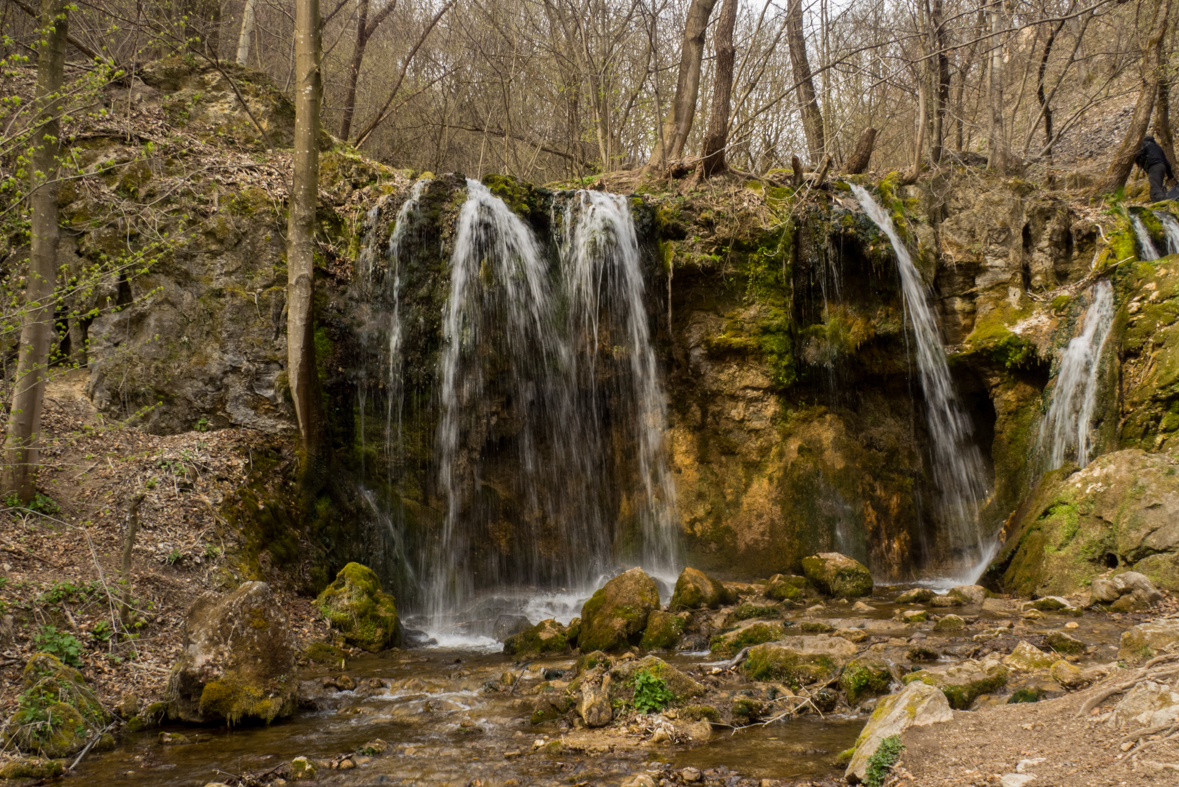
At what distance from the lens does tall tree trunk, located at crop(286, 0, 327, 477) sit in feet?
28.0

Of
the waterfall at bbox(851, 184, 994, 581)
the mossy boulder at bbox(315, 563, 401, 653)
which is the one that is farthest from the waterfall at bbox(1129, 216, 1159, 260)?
the mossy boulder at bbox(315, 563, 401, 653)

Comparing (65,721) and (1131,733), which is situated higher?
(1131,733)

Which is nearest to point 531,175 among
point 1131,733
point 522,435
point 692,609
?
point 522,435

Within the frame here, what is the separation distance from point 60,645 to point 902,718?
5754 millimetres

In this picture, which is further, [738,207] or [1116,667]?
[738,207]

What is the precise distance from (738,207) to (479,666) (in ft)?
26.0

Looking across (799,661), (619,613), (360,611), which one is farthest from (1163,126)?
(360,611)

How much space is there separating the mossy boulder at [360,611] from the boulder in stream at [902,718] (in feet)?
16.6

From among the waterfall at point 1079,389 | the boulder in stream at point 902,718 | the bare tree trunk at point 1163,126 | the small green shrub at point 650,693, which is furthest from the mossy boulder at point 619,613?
the bare tree trunk at point 1163,126

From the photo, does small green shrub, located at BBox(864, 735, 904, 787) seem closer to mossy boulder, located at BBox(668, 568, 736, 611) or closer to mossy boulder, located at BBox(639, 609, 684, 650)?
mossy boulder, located at BBox(639, 609, 684, 650)

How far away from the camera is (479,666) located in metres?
6.53

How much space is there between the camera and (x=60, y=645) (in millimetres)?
5219

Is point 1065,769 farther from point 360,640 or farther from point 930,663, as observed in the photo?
point 360,640

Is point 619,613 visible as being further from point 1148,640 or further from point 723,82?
point 723,82
